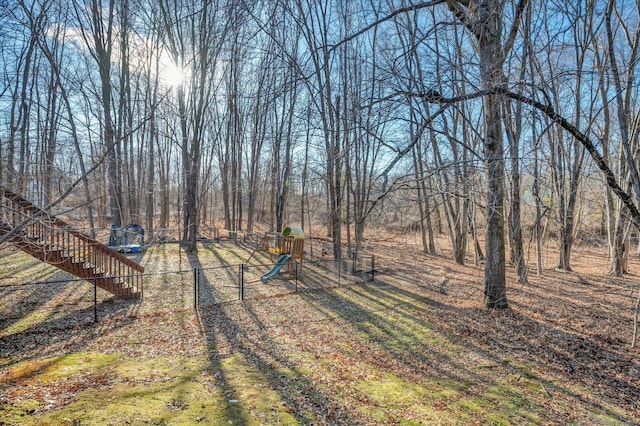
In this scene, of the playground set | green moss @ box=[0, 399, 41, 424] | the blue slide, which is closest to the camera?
green moss @ box=[0, 399, 41, 424]

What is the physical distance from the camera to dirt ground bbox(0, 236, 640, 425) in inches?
149

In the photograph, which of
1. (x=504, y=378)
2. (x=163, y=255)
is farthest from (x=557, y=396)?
(x=163, y=255)

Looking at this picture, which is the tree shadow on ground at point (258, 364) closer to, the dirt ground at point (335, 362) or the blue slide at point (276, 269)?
the dirt ground at point (335, 362)

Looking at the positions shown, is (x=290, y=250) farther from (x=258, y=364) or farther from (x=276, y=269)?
(x=258, y=364)

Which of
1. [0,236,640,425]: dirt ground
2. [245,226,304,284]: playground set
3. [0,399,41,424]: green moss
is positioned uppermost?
[245,226,304,284]: playground set

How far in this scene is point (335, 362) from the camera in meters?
5.32

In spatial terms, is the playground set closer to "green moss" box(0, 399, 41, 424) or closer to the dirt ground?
the dirt ground

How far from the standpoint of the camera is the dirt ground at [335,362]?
378cm

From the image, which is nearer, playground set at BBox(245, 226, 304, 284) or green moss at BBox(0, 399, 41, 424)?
green moss at BBox(0, 399, 41, 424)

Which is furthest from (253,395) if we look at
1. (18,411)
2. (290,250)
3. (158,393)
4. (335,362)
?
(290,250)

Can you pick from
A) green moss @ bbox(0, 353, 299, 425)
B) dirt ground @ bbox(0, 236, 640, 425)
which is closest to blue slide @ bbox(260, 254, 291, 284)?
dirt ground @ bbox(0, 236, 640, 425)

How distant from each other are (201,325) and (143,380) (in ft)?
8.88

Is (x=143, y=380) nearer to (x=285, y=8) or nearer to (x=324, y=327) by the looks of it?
(x=324, y=327)

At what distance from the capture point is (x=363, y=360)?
5.48m
